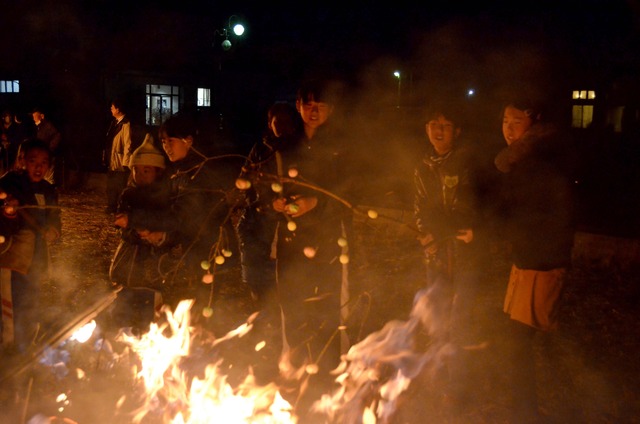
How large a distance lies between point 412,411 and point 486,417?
46 cm

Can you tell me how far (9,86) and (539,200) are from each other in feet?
108

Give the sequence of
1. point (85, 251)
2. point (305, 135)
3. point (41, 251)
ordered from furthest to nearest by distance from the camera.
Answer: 1. point (85, 251)
2. point (41, 251)
3. point (305, 135)

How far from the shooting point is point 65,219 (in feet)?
36.1

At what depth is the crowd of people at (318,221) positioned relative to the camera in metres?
3.78

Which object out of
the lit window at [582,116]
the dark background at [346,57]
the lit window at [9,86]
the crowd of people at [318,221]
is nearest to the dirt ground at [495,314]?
the crowd of people at [318,221]

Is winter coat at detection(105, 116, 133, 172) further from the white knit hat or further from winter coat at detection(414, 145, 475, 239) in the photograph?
winter coat at detection(414, 145, 475, 239)

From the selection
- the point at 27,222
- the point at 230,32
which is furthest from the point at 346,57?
the point at 27,222

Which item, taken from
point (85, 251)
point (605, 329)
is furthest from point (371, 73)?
point (605, 329)

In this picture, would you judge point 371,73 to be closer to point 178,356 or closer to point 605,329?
point 605,329

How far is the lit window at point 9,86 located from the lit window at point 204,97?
28.3 ft

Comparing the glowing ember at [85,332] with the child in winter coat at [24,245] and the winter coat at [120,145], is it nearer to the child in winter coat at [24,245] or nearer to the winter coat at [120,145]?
the child in winter coat at [24,245]

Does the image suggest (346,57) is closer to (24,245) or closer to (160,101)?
(160,101)

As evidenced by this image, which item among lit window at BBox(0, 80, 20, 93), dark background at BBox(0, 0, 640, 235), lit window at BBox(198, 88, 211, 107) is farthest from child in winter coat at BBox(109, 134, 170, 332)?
lit window at BBox(0, 80, 20, 93)

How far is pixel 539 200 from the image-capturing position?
3.72 m
